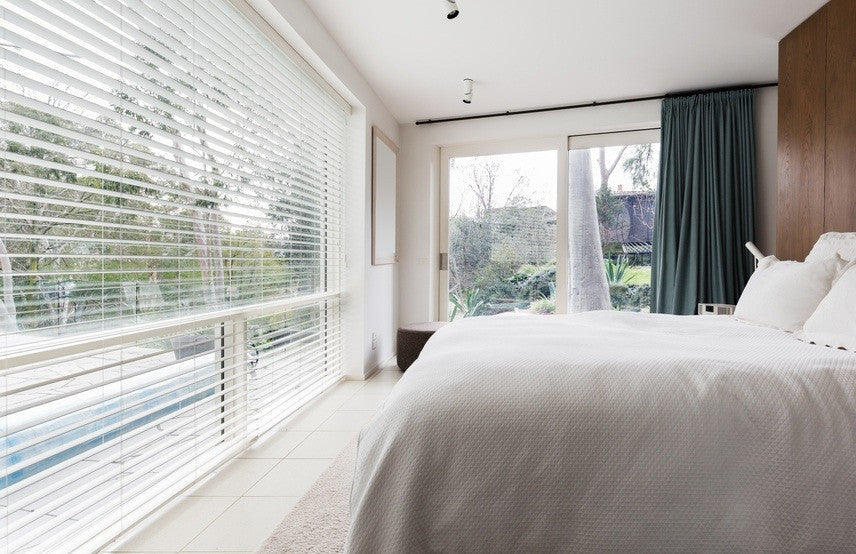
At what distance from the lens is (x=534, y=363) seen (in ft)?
3.84

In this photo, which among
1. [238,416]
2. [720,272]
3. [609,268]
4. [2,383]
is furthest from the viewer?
[609,268]

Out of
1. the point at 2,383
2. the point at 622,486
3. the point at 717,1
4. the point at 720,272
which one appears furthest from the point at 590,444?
the point at 720,272

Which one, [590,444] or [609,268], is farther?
[609,268]

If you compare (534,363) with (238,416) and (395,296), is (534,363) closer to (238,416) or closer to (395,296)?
(238,416)

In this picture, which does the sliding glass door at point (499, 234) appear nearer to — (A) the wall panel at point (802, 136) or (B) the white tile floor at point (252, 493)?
(A) the wall panel at point (802, 136)

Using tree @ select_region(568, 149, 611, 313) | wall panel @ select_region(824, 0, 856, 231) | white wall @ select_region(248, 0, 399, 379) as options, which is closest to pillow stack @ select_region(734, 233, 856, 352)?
wall panel @ select_region(824, 0, 856, 231)

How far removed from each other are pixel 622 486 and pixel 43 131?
180cm

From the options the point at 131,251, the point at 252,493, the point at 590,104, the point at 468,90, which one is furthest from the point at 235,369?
the point at 590,104

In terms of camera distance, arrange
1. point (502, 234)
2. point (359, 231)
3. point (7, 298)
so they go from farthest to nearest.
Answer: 1. point (502, 234)
2. point (359, 231)
3. point (7, 298)

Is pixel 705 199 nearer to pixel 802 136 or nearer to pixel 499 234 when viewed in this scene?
pixel 802 136

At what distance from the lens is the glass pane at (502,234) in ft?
14.6

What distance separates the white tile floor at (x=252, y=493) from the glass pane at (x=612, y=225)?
8.70ft

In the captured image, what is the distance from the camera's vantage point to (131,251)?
1559mm

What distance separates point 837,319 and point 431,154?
146 inches
